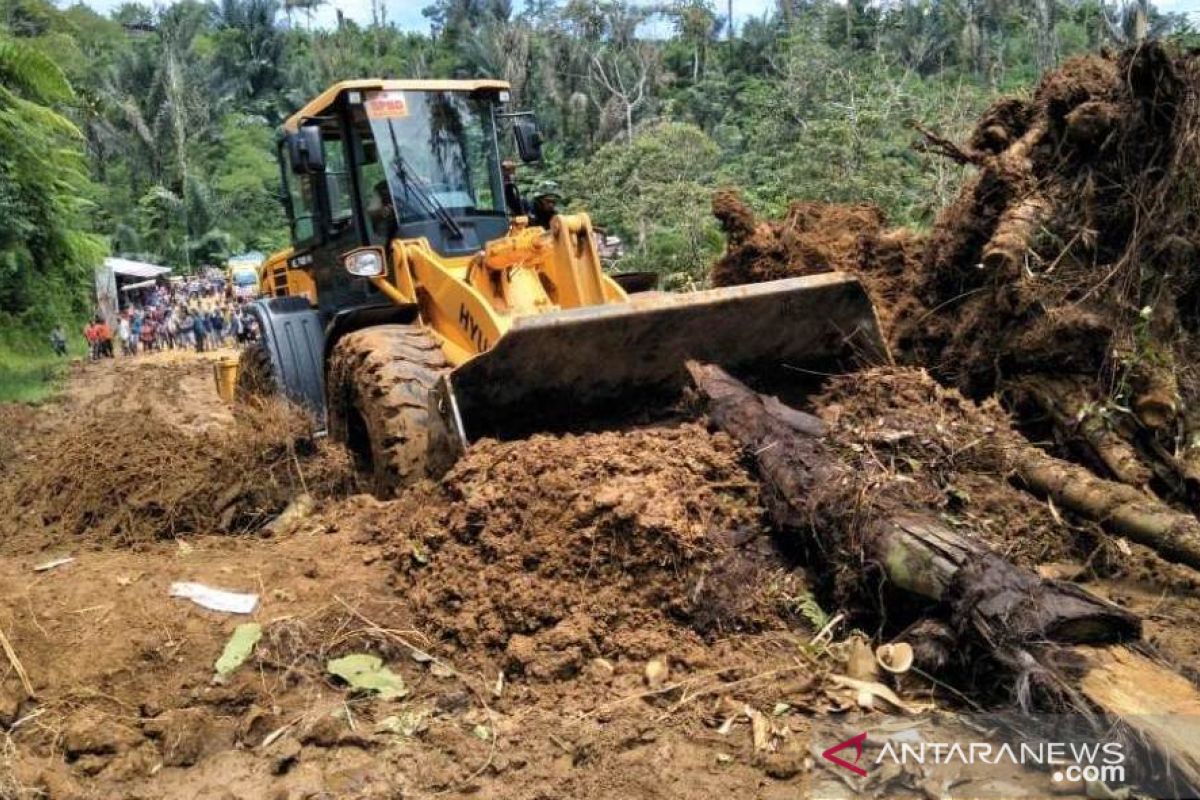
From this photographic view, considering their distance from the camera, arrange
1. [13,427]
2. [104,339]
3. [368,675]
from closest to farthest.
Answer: [368,675] → [13,427] → [104,339]

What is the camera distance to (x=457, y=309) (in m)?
6.15

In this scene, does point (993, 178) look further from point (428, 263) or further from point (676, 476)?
point (428, 263)

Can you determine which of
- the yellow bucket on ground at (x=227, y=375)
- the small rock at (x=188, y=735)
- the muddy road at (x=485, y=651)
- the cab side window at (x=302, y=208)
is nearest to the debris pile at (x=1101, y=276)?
the muddy road at (x=485, y=651)

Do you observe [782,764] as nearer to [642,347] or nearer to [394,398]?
[642,347]

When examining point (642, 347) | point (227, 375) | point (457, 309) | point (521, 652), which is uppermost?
point (457, 309)

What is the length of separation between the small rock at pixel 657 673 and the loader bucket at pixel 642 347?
5.87ft

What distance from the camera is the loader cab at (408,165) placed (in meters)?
6.81

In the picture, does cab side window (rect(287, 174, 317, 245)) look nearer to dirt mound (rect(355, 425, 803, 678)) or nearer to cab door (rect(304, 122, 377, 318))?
cab door (rect(304, 122, 377, 318))

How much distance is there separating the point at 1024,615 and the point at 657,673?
1.37m

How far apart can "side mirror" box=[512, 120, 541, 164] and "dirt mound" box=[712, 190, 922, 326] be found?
149 cm

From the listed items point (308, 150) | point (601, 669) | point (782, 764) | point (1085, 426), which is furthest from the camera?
point (308, 150)

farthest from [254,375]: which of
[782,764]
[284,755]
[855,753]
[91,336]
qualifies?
[91,336]

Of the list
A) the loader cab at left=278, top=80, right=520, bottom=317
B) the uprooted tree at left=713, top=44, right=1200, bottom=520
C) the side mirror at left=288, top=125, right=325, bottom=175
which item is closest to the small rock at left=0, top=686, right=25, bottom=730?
the loader cab at left=278, top=80, right=520, bottom=317

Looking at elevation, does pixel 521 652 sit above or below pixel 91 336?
above
